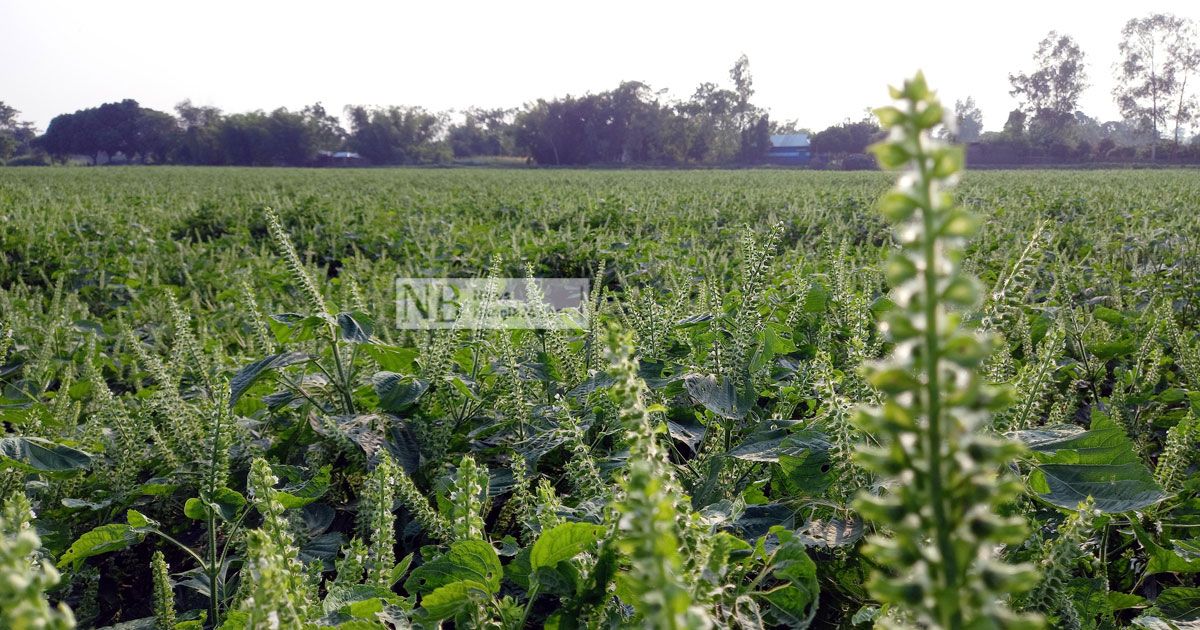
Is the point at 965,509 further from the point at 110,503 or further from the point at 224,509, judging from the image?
the point at 110,503

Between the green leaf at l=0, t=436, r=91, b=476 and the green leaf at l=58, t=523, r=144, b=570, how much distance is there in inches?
14.0

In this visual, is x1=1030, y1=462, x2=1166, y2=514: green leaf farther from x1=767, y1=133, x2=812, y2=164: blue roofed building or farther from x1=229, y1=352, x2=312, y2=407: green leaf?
x1=767, y1=133, x2=812, y2=164: blue roofed building

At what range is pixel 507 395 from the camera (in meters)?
2.66

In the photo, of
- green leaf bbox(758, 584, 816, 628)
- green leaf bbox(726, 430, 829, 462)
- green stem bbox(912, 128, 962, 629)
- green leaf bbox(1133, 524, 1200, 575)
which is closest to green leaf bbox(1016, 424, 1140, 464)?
green leaf bbox(1133, 524, 1200, 575)

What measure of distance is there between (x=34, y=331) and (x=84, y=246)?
4834 mm

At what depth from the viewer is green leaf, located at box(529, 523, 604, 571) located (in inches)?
50.3

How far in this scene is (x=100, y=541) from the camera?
183cm

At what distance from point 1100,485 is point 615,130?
91990 mm

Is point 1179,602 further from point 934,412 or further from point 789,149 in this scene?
point 789,149

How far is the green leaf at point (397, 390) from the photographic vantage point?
2457 millimetres

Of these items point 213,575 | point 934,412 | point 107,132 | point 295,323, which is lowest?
point 213,575

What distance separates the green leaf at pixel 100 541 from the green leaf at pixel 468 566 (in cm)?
93

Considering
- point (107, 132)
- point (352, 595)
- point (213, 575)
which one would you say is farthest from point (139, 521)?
point (107, 132)

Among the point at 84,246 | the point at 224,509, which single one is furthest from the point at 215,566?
the point at 84,246
